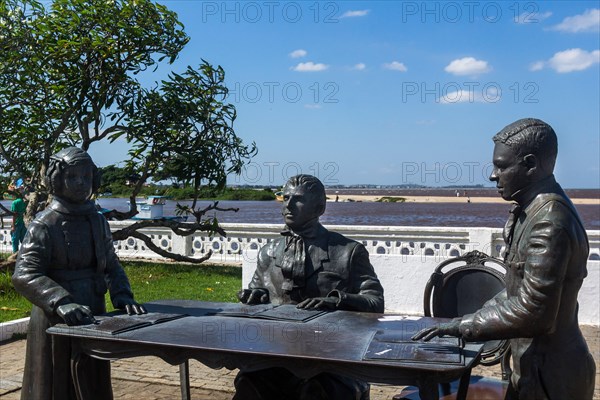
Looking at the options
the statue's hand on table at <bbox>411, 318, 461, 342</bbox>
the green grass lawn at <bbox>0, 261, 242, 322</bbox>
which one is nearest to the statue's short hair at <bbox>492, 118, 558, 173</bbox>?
the statue's hand on table at <bbox>411, 318, 461, 342</bbox>

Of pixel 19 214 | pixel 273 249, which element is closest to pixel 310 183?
pixel 273 249

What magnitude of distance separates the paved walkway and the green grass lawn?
2347 mm

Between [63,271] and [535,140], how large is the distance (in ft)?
9.60

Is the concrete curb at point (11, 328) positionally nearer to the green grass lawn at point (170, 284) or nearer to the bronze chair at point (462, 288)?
the green grass lawn at point (170, 284)

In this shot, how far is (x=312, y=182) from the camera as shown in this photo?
14.6ft

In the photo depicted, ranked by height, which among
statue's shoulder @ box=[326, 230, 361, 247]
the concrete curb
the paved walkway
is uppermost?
statue's shoulder @ box=[326, 230, 361, 247]

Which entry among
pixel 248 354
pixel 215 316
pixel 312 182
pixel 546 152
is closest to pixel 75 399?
pixel 215 316

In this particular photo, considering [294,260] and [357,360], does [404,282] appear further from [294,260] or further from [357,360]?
[357,360]

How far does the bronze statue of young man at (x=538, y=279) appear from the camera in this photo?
280cm

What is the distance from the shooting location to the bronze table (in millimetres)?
2971

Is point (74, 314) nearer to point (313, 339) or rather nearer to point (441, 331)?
point (313, 339)

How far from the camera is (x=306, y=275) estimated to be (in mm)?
4410

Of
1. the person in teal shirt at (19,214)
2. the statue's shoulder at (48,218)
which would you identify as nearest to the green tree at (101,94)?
the person in teal shirt at (19,214)

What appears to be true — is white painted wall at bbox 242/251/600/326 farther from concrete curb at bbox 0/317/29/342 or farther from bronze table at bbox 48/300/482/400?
bronze table at bbox 48/300/482/400
